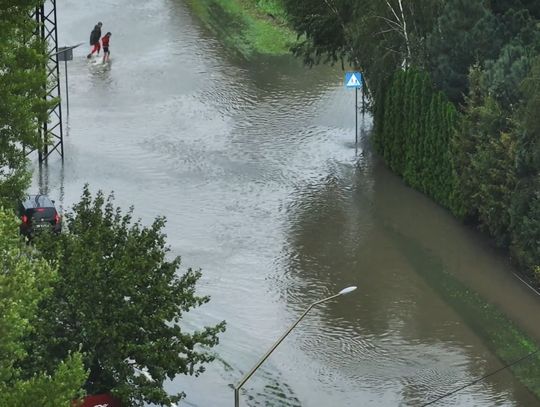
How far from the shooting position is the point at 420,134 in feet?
172

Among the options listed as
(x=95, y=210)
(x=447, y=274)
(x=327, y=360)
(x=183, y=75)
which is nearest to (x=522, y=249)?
(x=447, y=274)

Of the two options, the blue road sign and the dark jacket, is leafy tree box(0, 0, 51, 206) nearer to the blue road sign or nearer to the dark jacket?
the blue road sign

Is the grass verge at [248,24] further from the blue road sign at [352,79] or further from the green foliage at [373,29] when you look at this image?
the blue road sign at [352,79]

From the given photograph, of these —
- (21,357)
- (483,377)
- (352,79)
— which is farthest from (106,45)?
(21,357)

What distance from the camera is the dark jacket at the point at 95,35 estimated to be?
68.5 metres

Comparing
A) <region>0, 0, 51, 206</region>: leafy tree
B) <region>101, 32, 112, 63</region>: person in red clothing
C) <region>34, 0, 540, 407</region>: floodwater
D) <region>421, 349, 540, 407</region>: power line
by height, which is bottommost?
<region>421, 349, 540, 407</region>: power line

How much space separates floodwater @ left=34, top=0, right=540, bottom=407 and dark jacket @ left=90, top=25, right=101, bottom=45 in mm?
1288

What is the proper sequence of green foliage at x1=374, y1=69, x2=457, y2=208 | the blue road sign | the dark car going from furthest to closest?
1. the blue road sign
2. green foliage at x1=374, y1=69, x2=457, y2=208
3. the dark car

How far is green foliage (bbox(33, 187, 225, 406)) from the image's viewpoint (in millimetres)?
30984

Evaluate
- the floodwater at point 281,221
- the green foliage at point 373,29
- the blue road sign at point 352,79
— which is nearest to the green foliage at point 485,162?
the floodwater at point 281,221

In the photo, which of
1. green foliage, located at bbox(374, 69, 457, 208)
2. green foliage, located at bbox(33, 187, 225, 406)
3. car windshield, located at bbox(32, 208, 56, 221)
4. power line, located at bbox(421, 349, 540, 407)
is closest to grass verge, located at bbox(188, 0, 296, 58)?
green foliage, located at bbox(374, 69, 457, 208)

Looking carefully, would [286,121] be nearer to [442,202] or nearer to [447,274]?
[442,202]

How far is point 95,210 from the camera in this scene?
33.3 metres

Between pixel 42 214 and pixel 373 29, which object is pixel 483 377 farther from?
pixel 373 29
